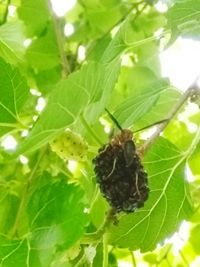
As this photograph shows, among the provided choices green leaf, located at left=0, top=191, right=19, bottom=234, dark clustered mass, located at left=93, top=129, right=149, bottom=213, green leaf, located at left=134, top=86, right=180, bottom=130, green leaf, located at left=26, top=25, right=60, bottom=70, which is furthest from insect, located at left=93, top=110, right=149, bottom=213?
green leaf, located at left=26, top=25, right=60, bottom=70

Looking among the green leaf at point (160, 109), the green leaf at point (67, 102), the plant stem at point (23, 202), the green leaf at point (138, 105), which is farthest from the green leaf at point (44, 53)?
the green leaf at point (67, 102)

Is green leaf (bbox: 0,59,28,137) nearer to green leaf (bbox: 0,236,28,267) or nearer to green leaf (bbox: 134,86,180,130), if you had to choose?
green leaf (bbox: 0,236,28,267)

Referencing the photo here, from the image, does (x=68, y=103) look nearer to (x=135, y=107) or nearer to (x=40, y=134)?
(x=40, y=134)

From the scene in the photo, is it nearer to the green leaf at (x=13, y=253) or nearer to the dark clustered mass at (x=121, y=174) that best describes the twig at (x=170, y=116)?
the dark clustered mass at (x=121, y=174)

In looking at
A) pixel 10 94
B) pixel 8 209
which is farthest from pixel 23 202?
pixel 10 94

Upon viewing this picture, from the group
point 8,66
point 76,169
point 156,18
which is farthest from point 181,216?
point 156,18

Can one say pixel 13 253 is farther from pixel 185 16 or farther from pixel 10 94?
pixel 185 16
